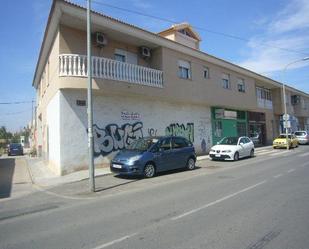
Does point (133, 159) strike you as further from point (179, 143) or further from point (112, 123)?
point (112, 123)

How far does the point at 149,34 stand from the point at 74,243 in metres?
15.2

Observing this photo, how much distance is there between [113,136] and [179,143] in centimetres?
407

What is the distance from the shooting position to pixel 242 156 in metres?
21.1

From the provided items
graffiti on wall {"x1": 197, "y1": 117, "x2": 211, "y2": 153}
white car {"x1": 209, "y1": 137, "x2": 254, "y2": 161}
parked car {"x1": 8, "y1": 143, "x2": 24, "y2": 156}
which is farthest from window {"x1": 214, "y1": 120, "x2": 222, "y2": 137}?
parked car {"x1": 8, "y1": 143, "x2": 24, "y2": 156}

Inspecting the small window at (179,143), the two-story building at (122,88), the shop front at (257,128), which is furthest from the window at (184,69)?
the shop front at (257,128)

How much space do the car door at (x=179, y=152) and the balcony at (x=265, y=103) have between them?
71.8ft

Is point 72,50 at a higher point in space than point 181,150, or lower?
higher

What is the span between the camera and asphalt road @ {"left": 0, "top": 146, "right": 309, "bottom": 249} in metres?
5.37

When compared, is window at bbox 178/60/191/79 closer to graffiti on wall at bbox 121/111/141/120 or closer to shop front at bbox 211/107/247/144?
graffiti on wall at bbox 121/111/141/120

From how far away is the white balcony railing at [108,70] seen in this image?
1570 cm

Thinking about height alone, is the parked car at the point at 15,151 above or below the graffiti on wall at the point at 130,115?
below

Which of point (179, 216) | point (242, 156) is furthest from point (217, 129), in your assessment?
point (179, 216)

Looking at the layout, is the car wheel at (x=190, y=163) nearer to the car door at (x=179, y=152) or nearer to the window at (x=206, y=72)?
the car door at (x=179, y=152)

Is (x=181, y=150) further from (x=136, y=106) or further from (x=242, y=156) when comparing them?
(x=242, y=156)
